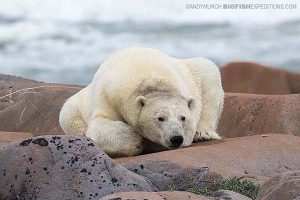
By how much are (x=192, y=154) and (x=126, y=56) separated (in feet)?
9.85

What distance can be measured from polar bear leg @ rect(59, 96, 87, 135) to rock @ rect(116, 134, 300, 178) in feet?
8.02

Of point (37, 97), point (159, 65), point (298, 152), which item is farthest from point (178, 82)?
point (37, 97)

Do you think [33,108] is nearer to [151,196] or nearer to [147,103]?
[147,103]

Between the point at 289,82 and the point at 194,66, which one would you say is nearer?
the point at 194,66

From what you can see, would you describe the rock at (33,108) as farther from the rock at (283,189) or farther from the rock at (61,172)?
the rock at (283,189)

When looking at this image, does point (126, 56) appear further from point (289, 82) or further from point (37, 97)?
point (289, 82)

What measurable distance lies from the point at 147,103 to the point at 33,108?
505 inches

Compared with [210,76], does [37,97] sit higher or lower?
lower

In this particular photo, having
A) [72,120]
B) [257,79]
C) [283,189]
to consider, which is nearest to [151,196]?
[283,189]

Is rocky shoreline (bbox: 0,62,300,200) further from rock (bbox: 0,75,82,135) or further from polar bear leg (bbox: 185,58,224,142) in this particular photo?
rock (bbox: 0,75,82,135)

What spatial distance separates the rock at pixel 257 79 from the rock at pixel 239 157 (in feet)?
64.1

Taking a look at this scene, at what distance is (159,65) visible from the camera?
12844 mm

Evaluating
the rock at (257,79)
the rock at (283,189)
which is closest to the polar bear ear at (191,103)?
the rock at (283,189)

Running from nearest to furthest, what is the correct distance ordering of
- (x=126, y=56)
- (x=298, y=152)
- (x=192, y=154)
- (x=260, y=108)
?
(x=192, y=154) < (x=298, y=152) < (x=126, y=56) < (x=260, y=108)
